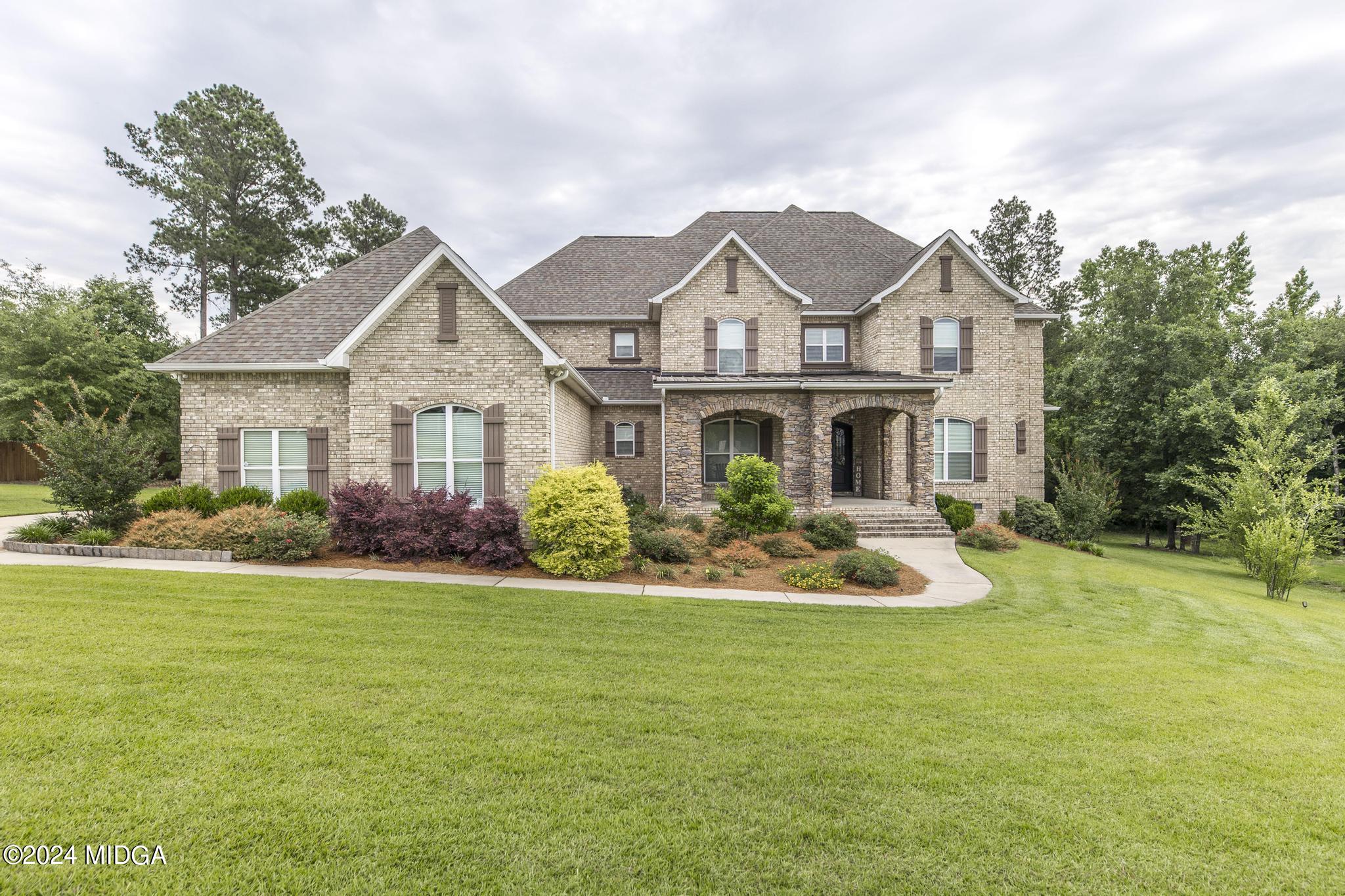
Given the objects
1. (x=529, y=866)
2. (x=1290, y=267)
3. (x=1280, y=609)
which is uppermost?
(x=1290, y=267)

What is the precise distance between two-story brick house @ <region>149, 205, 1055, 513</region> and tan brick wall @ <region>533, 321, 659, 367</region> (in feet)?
0.24

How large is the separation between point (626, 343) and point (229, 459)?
12288 mm

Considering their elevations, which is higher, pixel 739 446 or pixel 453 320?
pixel 453 320

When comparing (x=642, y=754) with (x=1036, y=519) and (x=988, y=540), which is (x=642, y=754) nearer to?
(x=988, y=540)

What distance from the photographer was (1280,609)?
10578mm

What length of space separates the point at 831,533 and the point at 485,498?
26.9 feet

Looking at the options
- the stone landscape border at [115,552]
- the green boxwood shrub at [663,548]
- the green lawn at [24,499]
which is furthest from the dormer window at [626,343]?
the green lawn at [24,499]

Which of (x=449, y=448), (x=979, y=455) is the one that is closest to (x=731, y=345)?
(x=979, y=455)

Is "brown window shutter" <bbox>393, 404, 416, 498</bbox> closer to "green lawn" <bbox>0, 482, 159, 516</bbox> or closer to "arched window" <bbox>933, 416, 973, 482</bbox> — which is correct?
"green lawn" <bbox>0, 482, 159, 516</bbox>

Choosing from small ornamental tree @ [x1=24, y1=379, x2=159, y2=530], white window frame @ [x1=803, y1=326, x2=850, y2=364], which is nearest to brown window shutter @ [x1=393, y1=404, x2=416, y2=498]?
small ornamental tree @ [x1=24, y1=379, x2=159, y2=530]

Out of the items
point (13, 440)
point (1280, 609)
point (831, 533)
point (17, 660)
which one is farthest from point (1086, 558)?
point (13, 440)

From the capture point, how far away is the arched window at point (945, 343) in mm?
18312

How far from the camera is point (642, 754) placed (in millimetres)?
3834

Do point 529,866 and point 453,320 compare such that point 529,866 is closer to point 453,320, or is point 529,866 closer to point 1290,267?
point 453,320
